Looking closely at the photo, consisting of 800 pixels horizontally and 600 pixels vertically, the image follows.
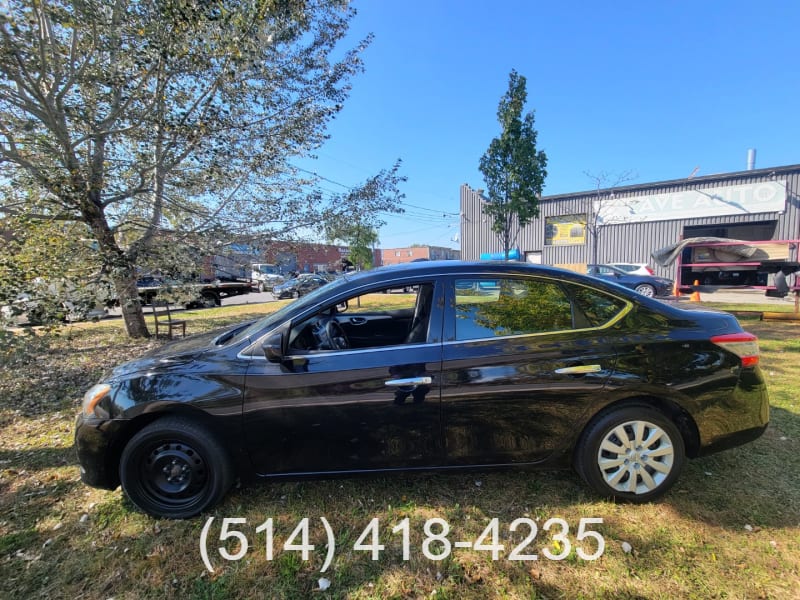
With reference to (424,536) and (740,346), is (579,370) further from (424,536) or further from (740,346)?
(424,536)

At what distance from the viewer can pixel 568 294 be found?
2.46 m

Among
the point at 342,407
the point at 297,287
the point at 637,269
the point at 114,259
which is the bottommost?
the point at 342,407

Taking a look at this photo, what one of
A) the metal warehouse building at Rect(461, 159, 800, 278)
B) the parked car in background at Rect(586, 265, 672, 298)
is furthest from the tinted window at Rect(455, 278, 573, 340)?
the metal warehouse building at Rect(461, 159, 800, 278)

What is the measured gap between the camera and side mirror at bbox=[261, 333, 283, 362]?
2.15m

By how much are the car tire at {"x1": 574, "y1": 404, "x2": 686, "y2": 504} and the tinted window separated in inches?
26.4

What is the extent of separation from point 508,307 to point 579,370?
1.90 feet

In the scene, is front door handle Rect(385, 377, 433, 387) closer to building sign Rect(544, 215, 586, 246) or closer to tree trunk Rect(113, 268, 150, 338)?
tree trunk Rect(113, 268, 150, 338)

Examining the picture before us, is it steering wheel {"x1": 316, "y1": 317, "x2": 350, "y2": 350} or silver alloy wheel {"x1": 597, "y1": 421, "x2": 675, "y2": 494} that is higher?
steering wheel {"x1": 316, "y1": 317, "x2": 350, "y2": 350}

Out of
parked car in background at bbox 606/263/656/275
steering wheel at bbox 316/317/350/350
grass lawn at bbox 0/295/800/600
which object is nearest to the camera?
grass lawn at bbox 0/295/800/600

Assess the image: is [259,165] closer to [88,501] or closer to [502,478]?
[88,501]

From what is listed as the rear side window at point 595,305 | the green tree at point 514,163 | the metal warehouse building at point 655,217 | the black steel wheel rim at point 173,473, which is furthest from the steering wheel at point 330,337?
the metal warehouse building at point 655,217

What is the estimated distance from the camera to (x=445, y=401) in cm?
222

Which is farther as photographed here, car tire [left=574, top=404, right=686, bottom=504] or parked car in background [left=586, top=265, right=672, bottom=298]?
parked car in background [left=586, top=265, right=672, bottom=298]

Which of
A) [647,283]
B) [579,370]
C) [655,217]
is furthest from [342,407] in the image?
[655,217]
